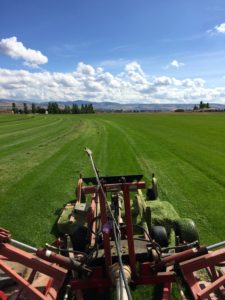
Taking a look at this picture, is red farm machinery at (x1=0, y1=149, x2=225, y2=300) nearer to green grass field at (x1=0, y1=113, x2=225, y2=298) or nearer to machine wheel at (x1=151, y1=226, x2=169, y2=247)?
machine wheel at (x1=151, y1=226, x2=169, y2=247)

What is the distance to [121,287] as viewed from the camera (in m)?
3.63

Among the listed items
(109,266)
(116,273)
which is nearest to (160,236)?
(109,266)

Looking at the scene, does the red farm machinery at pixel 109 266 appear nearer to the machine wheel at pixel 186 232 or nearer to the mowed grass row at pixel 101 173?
the machine wheel at pixel 186 232

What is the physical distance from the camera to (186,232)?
6.34 meters

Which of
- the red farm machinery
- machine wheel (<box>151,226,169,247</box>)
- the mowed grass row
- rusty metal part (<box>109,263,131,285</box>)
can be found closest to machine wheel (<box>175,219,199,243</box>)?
machine wheel (<box>151,226,169,247</box>)

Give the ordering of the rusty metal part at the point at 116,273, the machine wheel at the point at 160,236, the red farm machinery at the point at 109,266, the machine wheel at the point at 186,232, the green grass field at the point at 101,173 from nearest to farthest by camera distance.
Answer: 1. the rusty metal part at the point at 116,273
2. the red farm machinery at the point at 109,266
3. the machine wheel at the point at 160,236
4. the machine wheel at the point at 186,232
5. the green grass field at the point at 101,173

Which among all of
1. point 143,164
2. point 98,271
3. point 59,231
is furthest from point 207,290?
point 143,164

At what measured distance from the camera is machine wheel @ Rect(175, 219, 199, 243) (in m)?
6.30

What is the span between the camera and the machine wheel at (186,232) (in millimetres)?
6305

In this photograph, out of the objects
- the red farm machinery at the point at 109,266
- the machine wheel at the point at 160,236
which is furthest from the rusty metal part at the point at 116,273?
the machine wheel at the point at 160,236

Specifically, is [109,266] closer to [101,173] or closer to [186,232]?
[186,232]

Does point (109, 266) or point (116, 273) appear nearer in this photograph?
point (116, 273)

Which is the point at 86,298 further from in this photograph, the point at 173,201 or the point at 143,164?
the point at 143,164

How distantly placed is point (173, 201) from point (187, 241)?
364cm
